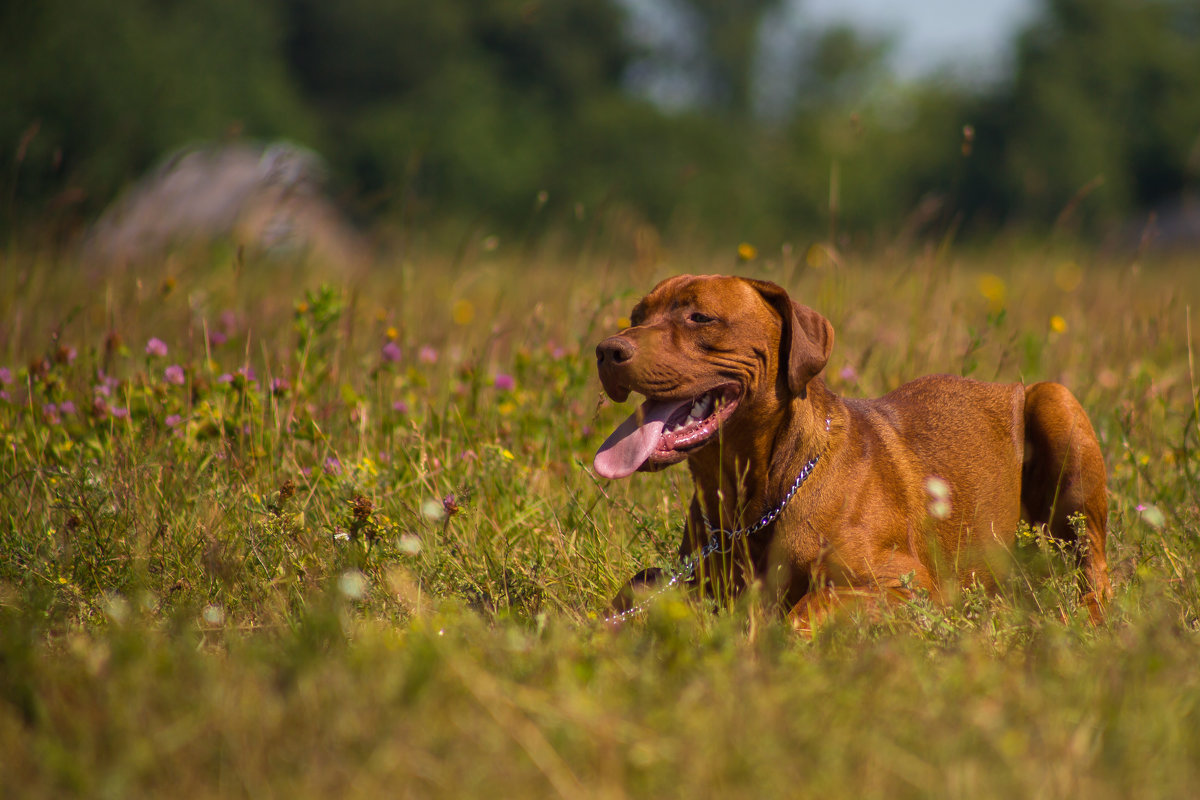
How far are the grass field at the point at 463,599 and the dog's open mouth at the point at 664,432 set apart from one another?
303 mm

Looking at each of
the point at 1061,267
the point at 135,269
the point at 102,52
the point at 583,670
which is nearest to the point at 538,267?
the point at 135,269

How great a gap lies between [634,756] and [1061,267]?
8.86 m

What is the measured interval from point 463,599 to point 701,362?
1048 mm

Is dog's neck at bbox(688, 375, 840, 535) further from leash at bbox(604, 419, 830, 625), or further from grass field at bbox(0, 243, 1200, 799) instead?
grass field at bbox(0, 243, 1200, 799)

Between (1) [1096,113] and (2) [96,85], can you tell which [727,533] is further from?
(1) [1096,113]

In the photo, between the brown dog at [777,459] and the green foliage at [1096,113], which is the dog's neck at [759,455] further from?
the green foliage at [1096,113]

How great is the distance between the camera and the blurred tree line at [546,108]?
2255 cm

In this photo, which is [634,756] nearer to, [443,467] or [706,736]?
[706,736]

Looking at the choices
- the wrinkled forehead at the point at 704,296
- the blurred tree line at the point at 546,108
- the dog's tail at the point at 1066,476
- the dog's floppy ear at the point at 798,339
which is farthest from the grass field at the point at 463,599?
the blurred tree line at the point at 546,108

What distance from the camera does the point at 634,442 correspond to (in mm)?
3268

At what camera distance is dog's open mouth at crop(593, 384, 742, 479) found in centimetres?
320

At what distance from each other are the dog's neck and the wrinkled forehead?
13.3 inches

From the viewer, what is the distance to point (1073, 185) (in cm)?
2955

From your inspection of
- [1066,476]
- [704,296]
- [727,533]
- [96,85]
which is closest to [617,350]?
[704,296]
